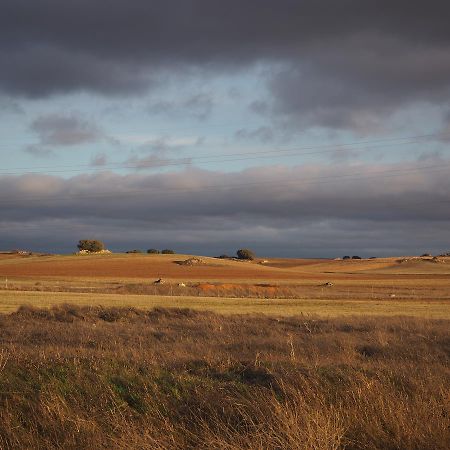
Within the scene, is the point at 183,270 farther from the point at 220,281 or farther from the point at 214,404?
the point at 214,404

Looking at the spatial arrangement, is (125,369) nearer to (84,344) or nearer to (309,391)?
(309,391)

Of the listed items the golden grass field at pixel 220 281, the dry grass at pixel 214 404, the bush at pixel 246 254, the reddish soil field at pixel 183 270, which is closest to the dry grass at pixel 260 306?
the golden grass field at pixel 220 281

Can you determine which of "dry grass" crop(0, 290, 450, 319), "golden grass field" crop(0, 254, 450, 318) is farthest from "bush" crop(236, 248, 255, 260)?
"dry grass" crop(0, 290, 450, 319)

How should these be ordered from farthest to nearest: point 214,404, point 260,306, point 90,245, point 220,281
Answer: point 90,245 < point 220,281 < point 260,306 < point 214,404

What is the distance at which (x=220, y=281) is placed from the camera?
9612 centimetres

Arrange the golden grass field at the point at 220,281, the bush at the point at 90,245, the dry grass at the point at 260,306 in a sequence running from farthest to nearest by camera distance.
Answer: the bush at the point at 90,245 < the golden grass field at the point at 220,281 < the dry grass at the point at 260,306

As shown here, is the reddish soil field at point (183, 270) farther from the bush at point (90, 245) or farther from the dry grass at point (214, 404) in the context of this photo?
the dry grass at point (214, 404)

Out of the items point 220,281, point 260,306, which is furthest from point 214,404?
point 220,281

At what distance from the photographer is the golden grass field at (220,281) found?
6109 cm

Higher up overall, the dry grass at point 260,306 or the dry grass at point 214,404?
the dry grass at point 214,404

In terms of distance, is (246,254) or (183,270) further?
(246,254)

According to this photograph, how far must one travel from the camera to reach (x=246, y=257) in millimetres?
197125

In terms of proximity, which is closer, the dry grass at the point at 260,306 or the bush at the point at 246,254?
the dry grass at the point at 260,306

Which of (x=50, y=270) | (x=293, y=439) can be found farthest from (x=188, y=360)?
(x=50, y=270)
